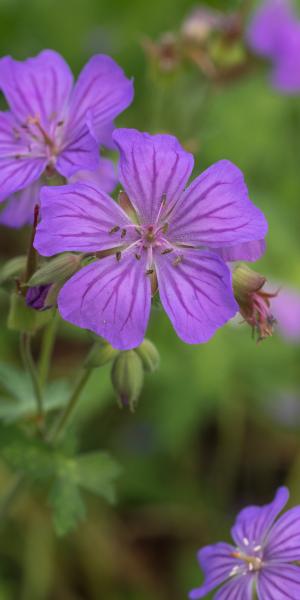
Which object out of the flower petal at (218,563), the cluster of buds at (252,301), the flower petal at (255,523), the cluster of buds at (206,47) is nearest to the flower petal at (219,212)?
the cluster of buds at (252,301)

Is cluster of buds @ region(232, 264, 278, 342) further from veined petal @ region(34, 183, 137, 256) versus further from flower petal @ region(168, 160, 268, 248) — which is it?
veined petal @ region(34, 183, 137, 256)

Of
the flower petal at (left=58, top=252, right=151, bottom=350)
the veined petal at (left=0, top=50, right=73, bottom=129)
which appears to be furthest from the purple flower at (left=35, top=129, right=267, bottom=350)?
the veined petal at (left=0, top=50, right=73, bottom=129)

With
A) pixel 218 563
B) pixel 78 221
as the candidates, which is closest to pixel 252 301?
pixel 78 221

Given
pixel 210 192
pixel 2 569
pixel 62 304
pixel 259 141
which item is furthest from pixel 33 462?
pixel 259 141

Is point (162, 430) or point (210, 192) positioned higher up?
point (210, 192)

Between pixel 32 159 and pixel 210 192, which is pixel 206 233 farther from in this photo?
pixel 32 159

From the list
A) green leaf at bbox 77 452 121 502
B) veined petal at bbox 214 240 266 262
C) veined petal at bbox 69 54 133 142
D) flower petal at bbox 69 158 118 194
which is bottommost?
green leaf at bbox 77 452 121 502
